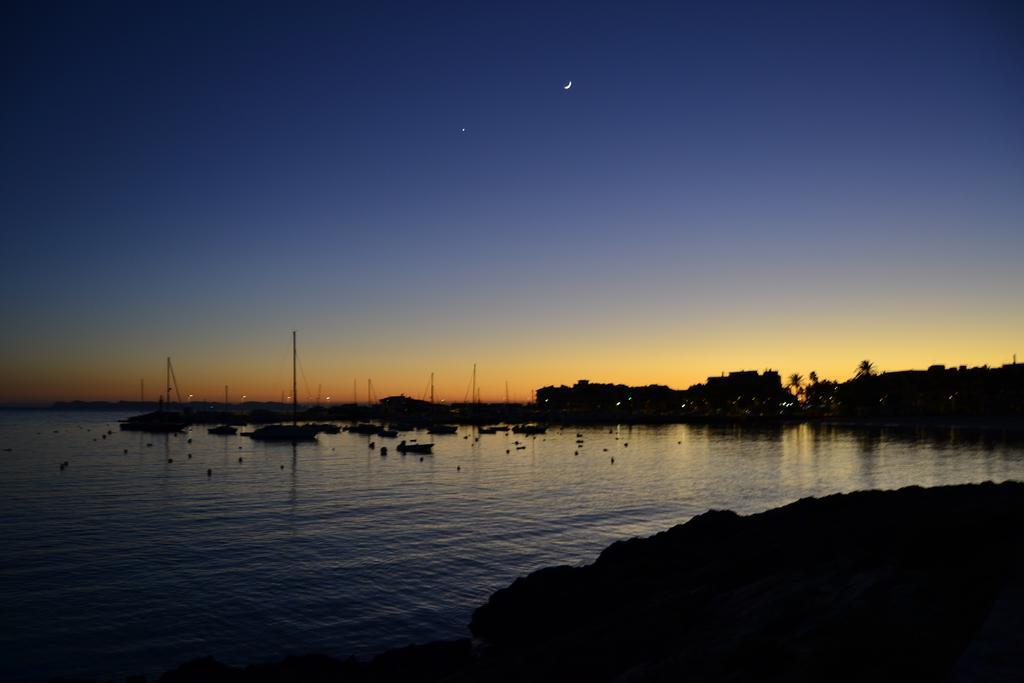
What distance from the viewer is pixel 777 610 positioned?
1320 cm

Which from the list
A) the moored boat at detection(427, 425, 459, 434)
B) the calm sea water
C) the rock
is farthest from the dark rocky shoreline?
the moored boat at detection(427, 425, 459, 434)

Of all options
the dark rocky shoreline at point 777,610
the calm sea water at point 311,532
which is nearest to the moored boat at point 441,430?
the calm sea water at point 311,532

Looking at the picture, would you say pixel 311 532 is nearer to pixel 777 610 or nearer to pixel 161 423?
pixel 777 610

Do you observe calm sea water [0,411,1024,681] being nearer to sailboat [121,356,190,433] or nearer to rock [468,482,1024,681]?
rock [468,482,1024,681]

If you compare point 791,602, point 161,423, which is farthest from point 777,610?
point 161,423

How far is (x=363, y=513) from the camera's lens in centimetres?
4519

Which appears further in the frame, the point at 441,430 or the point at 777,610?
the point at 441,430

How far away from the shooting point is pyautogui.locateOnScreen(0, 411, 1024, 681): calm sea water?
22.0 m

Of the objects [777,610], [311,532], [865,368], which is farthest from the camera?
[865,368]

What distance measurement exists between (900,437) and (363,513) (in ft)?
354

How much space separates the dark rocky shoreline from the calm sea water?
9.46 ft

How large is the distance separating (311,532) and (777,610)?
101 feet

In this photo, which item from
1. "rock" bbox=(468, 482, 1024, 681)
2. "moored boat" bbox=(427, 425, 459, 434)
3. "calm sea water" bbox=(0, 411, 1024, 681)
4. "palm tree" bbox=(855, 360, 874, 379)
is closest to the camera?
"rock" bbox=(468, 482, 1024, 681)

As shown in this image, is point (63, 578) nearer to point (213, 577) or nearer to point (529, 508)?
point (213, 577)
